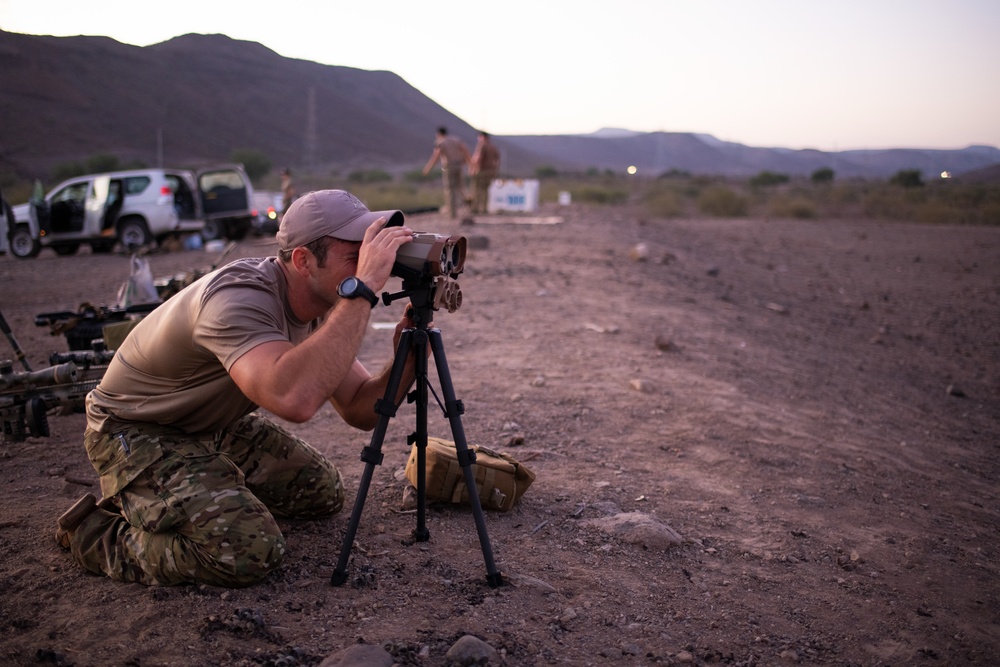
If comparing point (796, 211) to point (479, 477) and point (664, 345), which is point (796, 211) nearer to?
point (664, 345)

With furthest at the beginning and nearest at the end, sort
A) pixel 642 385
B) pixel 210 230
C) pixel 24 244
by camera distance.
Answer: pixel 210 230, pixel 24 244, pixel 642 385

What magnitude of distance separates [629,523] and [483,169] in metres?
14.3

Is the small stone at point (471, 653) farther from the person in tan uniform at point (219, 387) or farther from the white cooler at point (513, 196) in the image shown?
the white cooler at point (513, 196)

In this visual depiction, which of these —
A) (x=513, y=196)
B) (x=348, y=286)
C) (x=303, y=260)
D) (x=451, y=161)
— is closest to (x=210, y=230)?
(x=451, y=161)

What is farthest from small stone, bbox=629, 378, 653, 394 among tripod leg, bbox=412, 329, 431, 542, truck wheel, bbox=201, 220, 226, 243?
truck wheel, bbox=201, 220, 226, 243

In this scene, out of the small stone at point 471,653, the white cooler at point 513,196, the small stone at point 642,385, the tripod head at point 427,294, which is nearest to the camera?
the small stone at point 471,653

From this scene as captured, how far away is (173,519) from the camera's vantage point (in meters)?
2.60

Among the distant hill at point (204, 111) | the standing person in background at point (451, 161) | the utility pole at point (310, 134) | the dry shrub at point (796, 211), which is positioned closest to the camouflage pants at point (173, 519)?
the standing person in background at point (451, 161)

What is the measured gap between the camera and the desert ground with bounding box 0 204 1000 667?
246 centimetres

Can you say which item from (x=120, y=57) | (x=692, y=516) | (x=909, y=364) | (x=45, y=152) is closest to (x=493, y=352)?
(x=692, y=516)

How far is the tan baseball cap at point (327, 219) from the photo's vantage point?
2533mm

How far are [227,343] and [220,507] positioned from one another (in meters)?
0.61

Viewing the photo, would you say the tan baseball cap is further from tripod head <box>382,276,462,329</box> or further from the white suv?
the white suv

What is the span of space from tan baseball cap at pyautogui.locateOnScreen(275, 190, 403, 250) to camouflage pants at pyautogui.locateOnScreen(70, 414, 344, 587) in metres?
0.84
